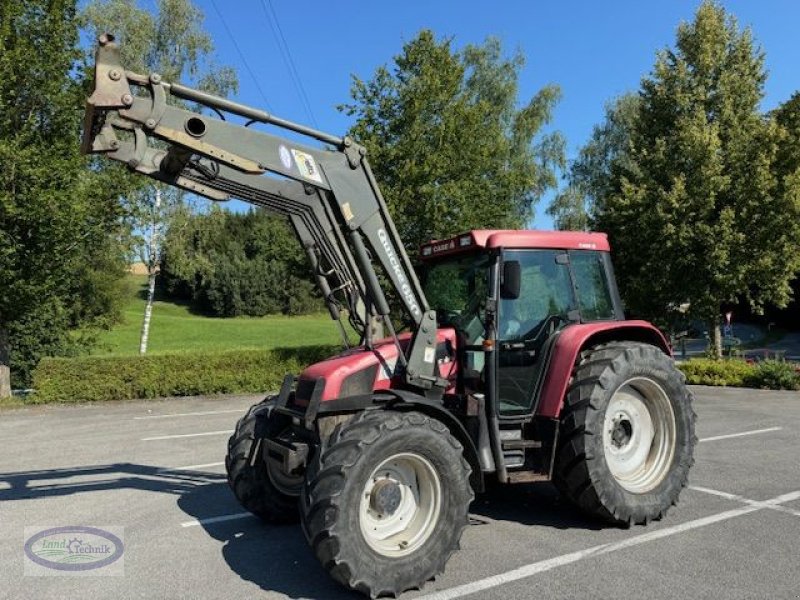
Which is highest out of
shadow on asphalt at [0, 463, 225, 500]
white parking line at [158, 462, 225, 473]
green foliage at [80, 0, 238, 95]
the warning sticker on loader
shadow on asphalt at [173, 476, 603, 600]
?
green foliage at [80, 0, 238, 95]

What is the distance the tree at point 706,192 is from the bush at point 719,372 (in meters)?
2.48

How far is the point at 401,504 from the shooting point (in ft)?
14.0

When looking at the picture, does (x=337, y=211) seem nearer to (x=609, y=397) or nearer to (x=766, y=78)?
(x=609, y=397)

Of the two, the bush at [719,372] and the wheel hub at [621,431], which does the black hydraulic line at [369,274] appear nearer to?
the wheel hub at [621,431]

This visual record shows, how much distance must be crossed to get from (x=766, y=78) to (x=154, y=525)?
2185 centimetres

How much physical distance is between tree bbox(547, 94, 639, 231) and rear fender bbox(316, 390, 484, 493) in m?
31.4

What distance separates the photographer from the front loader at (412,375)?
12.9 ft

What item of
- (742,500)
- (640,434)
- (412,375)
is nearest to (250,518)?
(412,375)

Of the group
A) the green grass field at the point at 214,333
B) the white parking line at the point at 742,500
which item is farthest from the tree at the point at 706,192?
the green grass field at the point at 214,333

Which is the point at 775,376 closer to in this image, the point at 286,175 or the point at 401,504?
the point at 401,504

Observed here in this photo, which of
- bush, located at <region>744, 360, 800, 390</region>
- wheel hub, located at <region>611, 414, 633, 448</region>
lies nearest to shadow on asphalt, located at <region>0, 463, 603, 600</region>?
wheel hub, located at <region>611, 414, 633, 448</region>

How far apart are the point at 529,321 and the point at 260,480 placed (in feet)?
8.40

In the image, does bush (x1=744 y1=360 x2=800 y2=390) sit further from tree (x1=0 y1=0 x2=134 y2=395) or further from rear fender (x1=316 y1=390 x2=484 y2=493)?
tree (x1=0 y1=0 x2=134 y2=395)

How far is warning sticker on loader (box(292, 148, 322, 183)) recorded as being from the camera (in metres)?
4.34
